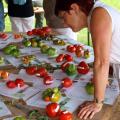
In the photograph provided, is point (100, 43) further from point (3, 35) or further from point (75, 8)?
point (3, 35)

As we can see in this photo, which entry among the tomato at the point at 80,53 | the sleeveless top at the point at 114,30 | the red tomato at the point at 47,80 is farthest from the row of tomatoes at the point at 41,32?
the sleeveless top at the point at 114,30

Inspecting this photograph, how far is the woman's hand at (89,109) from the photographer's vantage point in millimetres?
1701

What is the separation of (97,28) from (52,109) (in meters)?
0.46

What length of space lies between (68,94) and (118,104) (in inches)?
11.8

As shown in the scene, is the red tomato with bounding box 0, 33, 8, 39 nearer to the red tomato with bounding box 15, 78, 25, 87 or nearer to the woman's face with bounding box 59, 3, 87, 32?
the red tomato with bounding box 15, 78, 25, 87

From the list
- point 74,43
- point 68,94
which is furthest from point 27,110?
point 74,43

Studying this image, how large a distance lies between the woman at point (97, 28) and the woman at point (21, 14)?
6.55 feet

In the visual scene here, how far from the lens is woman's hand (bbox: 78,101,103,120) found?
170cm

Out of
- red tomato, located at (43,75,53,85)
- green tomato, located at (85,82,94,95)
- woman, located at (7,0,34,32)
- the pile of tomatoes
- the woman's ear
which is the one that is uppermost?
the woman's ear

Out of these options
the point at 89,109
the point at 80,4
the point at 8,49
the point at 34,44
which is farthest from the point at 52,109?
the point at 34,44

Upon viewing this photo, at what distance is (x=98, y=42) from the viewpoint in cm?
168

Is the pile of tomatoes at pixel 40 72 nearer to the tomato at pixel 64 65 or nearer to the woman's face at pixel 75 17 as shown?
the tomato at pixel 64 65

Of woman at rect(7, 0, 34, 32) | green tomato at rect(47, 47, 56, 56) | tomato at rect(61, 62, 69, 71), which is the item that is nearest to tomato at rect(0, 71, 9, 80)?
tomato at rect(61, 62, 69, 71)

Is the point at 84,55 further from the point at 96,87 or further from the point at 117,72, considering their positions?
the point at 96,87
